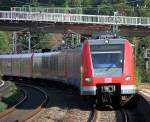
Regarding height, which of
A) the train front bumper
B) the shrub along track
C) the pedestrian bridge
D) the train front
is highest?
the train front

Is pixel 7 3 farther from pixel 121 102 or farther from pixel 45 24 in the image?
pixel 121 102

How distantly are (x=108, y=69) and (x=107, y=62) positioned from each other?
30cm

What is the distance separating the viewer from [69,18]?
4345 inches

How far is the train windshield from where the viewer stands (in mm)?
23875

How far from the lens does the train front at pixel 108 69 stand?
23781 millimetres

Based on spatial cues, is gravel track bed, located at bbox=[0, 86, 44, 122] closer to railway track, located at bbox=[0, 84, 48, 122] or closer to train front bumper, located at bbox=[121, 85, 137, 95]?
railway track, located at bbox=[0, 84, 48, 122]

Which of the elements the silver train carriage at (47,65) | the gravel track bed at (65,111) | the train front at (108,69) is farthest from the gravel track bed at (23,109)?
the train front at (108,69)

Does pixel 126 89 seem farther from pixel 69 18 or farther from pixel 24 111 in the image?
pixel 69 18

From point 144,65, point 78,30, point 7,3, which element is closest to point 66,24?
point 78,30

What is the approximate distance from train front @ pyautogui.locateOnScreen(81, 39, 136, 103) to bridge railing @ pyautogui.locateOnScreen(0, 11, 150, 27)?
72046 millimetres

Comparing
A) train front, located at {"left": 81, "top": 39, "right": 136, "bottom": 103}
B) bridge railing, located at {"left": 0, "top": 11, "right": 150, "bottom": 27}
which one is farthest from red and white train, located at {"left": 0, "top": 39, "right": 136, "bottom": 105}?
bridge railing, located at {"left": 0, "top": 11, "right": 150, "bottom": 27}

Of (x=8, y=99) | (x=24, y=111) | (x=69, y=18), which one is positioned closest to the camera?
(x=24, y=111)

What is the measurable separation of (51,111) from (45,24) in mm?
79631

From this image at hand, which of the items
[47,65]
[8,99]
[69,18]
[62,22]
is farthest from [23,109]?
[69,18]
